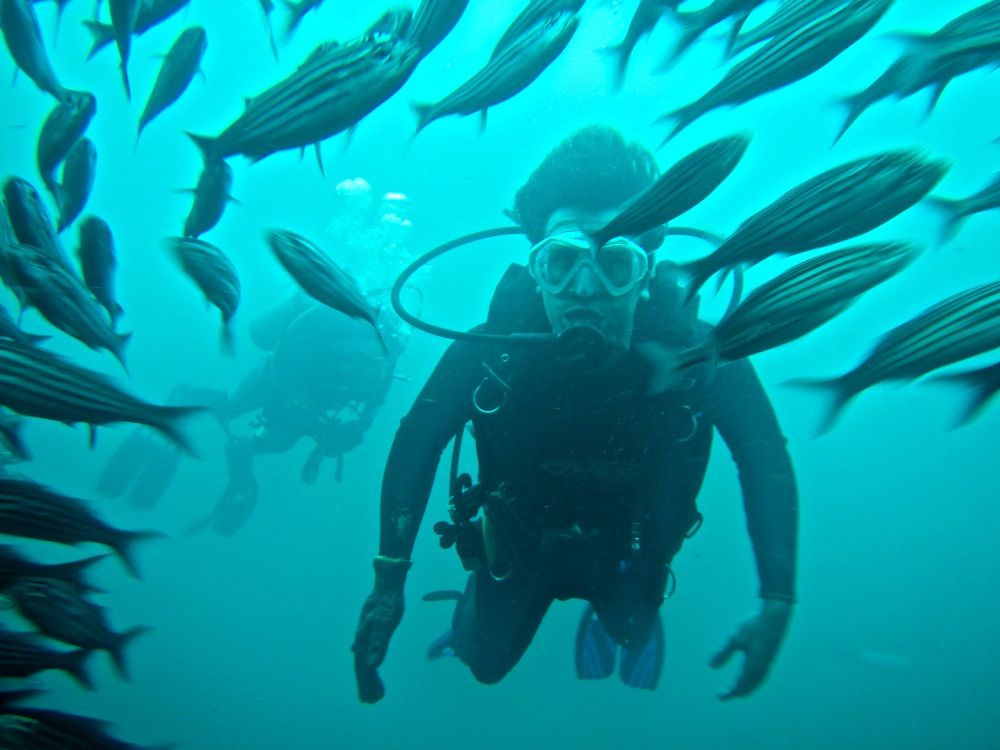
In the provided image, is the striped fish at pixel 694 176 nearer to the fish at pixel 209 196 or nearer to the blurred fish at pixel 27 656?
the fish at pixel 209 196

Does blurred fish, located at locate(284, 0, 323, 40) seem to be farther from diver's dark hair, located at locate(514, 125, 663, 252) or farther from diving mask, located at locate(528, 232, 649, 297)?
diver's dark hair, located at locate(514, 125, 663, 252)

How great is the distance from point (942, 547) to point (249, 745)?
58.2 metres

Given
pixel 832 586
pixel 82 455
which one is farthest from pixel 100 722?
pixel 832 586

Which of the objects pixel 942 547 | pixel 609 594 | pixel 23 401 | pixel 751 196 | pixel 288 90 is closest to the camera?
pixel 288 90

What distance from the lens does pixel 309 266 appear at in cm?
213

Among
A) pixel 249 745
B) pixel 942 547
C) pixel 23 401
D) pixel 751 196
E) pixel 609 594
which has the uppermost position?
pixel 751 196

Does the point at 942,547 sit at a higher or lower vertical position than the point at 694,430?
higher

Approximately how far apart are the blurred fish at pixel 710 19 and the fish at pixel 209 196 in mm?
1649

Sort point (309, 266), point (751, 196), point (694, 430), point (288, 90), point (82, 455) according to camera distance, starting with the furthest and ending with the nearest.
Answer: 1. point (82, 455)
2. point (751, 196)
3. point (694, 430)
4. point (309, 266)
5. point (288, 90)

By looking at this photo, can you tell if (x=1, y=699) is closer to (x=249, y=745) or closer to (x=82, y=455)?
(x=249, y=745)

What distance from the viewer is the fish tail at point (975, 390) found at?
1.84 m

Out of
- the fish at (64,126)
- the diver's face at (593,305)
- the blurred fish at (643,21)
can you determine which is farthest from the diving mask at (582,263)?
the fish at (64,126)

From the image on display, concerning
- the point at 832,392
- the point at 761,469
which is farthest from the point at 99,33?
the point at 761,469

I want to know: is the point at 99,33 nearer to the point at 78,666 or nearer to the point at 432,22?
the point at 432,22
